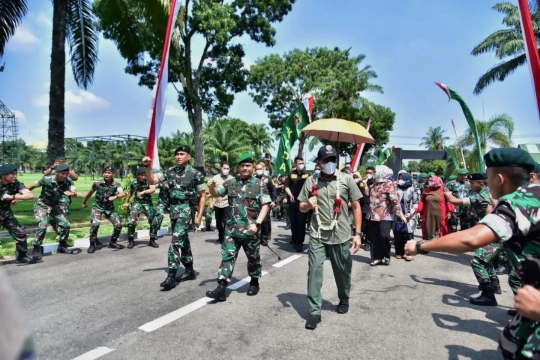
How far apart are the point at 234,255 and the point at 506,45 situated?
19316mm

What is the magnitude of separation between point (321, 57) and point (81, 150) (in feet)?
161

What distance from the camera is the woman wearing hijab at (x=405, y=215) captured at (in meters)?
7.88

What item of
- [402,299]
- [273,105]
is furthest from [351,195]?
[273,105]

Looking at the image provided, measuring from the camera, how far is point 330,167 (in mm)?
4508

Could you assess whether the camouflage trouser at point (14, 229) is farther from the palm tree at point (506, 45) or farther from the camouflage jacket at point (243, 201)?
the palm tree at point (506, 45)

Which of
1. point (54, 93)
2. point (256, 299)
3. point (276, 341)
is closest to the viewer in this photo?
point (276, 341)

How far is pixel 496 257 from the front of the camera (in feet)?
16.7

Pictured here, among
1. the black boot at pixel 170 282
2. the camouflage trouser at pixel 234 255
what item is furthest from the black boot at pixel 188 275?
the camouflage trouser at pixel 234 255

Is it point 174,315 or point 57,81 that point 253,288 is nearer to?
point 174,315

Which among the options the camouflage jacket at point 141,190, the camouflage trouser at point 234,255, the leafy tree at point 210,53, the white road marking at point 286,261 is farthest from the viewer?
the leafy tree at point 210,53

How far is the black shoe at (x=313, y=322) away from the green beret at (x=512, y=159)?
2572 millimetres

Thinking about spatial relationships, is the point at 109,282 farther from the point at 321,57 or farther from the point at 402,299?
the point at 321,57

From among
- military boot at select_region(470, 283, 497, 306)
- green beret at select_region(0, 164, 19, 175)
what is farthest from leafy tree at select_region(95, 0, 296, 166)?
military boot at select_region(470, 283, 497, 306)

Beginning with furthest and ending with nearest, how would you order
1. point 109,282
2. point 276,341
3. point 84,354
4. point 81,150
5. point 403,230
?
point 81,150 → point 403,230 → point 109,282 → point 276,341 → point 84,354
